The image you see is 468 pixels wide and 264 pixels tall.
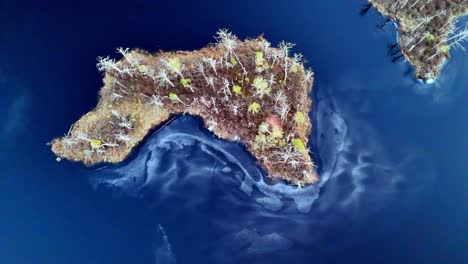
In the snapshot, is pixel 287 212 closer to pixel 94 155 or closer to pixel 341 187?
pixel 341 187

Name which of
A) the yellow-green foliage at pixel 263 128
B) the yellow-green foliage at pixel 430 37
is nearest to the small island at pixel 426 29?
the yellow-green foliage at pixel 430 37

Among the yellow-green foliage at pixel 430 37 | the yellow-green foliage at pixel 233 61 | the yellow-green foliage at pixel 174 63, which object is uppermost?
the yellow-green foliage at pixel 430 37

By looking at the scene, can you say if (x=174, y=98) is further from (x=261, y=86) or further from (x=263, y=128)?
(x=263, y=128)

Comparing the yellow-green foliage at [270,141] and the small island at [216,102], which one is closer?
the small island at [216,102]

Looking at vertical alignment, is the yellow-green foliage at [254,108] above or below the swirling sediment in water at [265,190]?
above

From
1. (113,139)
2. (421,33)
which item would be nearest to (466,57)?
(421,33)

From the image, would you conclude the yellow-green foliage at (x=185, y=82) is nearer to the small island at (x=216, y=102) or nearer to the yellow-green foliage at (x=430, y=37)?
the small island at (x=216, y=102)

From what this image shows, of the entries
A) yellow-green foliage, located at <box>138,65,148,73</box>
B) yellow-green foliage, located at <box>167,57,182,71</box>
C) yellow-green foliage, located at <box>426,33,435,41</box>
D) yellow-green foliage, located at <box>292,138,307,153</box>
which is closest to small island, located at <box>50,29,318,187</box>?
yellow-green foliage, located at <box>292,138,307,153</box>
